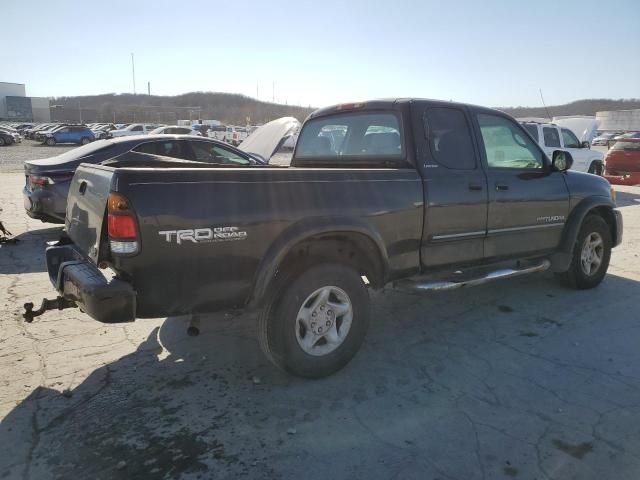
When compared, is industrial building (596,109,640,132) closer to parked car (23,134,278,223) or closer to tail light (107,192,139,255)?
parked car (23,134,278,223)

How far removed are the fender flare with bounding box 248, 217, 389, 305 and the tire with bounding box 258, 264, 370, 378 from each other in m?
0.20

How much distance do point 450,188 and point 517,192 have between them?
0.97m

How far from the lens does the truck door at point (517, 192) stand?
4.47 meters

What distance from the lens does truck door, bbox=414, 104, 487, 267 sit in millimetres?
3945

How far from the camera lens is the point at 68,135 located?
126 ft

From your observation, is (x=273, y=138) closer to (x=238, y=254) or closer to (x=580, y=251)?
(x=580, y=251)

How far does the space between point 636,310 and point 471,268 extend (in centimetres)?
191

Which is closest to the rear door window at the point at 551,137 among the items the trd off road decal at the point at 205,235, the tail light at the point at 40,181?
the tail light at the point at 40,181

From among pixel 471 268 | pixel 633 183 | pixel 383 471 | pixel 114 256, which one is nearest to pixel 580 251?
pixel 471 268

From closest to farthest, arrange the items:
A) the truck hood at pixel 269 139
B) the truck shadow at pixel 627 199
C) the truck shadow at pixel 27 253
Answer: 1. the truck shadow at pixel 27 253
2. the truck hood at pixel 269 139
3. the truck shadow at pixel 627 199

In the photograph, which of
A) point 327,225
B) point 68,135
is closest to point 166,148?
point 327,225

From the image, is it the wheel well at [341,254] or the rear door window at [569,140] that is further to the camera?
the rear door window at [569,140]

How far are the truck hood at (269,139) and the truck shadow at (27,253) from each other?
12.9 ft

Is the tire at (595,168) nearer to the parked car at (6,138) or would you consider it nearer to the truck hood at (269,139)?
the truck hood at (269,139)
